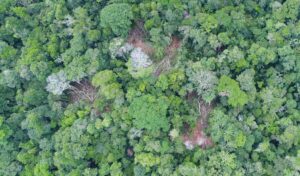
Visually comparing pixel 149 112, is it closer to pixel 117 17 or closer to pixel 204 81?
pixel 204 81

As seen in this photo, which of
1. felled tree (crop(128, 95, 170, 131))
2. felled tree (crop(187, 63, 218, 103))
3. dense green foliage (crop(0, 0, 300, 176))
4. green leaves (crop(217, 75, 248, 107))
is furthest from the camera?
felled tree (crop(187, 63, 218, 103))

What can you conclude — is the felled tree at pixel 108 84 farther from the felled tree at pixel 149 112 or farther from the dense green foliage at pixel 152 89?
the felled tree at pixel 149 112

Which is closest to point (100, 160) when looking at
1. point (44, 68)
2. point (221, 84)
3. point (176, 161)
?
point (176, 161)

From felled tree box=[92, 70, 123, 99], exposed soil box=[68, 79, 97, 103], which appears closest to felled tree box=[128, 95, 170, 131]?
felled tree box=[92, 70, 123, 99]

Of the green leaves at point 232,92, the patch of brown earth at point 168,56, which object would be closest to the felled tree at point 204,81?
the green leaves at point 232,92

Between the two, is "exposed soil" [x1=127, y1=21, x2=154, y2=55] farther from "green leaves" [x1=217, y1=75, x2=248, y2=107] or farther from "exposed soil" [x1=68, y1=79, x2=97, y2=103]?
"green leaves" [x1=217, y1=75, x2=248, y2=107]

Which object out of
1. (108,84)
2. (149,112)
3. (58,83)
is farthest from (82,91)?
(149,112)
